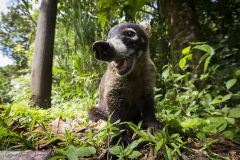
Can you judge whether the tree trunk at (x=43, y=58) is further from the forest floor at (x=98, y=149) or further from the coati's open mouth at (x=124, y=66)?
the coati's open mouth at (x=124, y=66)

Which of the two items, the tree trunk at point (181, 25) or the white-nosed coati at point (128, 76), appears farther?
the tree trunk at point (181, 25)

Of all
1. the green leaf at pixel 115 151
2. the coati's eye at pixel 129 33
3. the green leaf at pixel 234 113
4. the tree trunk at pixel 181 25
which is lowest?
the green leaf at pixel 115 151

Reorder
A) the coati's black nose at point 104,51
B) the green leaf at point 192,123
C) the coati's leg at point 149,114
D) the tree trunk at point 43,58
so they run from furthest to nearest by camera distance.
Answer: the tree trunk at point 43,58 < the coati's leg at point 149,114 < the green leaf at point 192,123 < the coati's black nose at point 104,51

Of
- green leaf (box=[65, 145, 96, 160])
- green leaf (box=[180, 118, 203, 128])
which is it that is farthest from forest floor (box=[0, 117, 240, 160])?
green leaf (box=[180, 118, 203, 128])

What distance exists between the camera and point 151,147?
2348 millimetres

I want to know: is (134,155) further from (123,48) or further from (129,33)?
(129,33)

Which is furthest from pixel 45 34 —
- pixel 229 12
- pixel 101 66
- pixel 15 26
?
pixel 15 26

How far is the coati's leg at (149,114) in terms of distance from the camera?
9.26 ft

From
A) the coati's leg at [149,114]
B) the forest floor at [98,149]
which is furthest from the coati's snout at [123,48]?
the forest floor at [98,149]

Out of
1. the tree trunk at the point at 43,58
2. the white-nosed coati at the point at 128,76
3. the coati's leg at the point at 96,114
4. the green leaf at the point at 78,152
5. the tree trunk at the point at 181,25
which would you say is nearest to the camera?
the green leaf at the point at 78,152

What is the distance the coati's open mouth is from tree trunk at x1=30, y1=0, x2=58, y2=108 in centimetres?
287

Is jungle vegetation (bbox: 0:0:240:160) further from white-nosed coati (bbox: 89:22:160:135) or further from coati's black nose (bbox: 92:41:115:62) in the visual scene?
coati's black nose (bbox: 92:41:115:62)

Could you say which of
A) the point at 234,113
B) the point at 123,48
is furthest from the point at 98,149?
the point at 234,113

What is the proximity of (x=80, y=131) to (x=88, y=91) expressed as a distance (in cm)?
325
